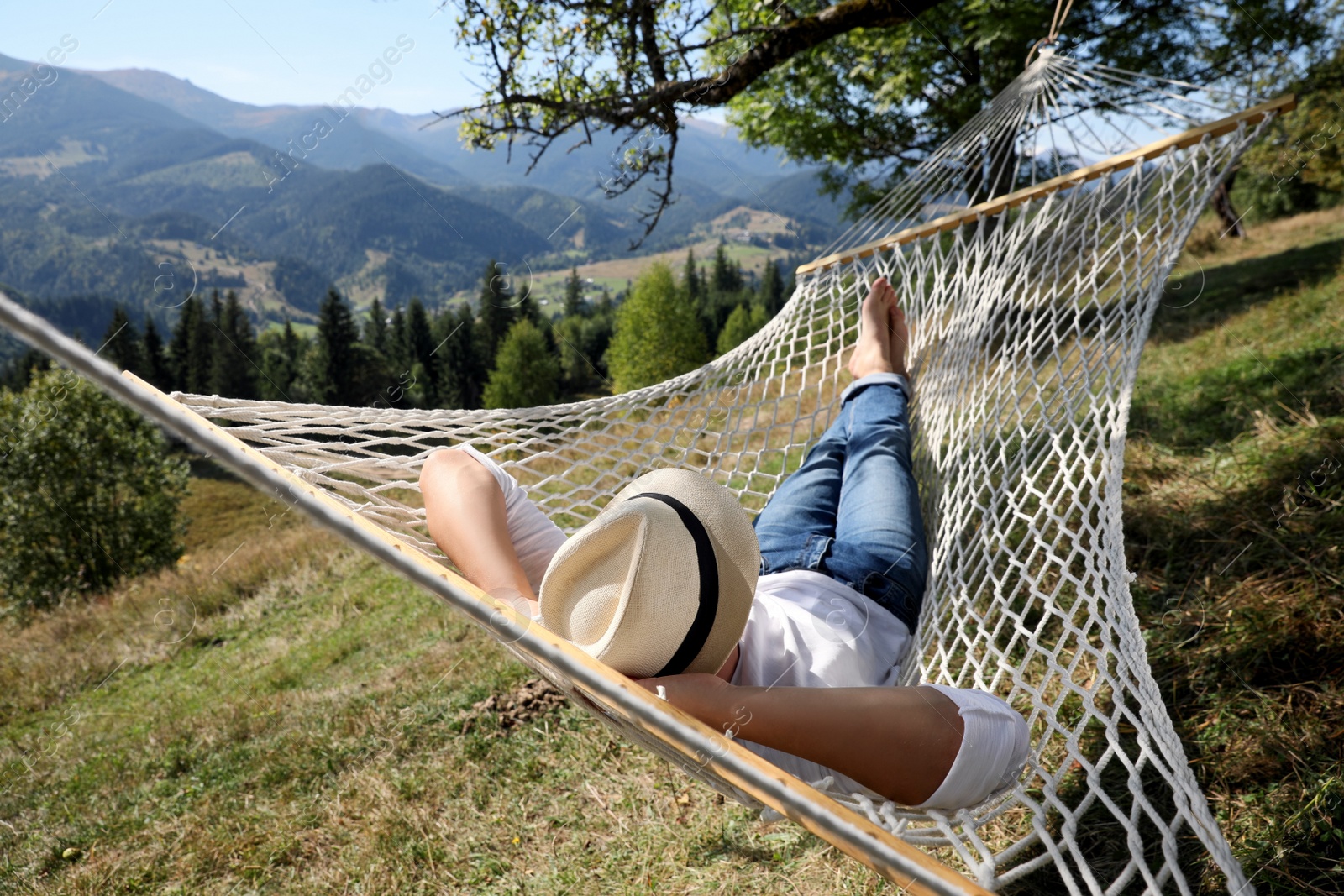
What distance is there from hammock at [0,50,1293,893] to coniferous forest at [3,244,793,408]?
22.8 metres

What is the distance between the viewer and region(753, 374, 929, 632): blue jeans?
1282 millimetres

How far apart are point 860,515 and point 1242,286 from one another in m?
4.97

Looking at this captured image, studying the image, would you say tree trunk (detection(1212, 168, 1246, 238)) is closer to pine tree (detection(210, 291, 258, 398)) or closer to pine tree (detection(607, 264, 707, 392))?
pine tree (detection(607, 264, 707, 392))

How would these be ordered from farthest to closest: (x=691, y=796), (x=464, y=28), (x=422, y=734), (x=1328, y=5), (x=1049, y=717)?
(x=1328, y=5), (x=464, y=28), (x=422, y=734), (x=691, y=796), (x=1049, y=717)

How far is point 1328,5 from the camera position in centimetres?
583

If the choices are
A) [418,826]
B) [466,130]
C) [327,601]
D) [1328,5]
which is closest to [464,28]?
[466,130]

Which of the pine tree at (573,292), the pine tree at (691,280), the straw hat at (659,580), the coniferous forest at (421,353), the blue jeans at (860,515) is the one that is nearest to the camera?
the straw hat at (659,580)

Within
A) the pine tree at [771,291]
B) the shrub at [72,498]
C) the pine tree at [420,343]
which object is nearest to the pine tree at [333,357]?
the pine tree at [420,343]

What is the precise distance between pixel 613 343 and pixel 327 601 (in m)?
25.3

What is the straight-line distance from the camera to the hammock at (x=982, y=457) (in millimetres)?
627

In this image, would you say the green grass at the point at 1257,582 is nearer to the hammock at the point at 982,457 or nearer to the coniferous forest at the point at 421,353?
the hammock at the point at 982,457

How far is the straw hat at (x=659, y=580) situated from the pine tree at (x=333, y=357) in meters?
30.2

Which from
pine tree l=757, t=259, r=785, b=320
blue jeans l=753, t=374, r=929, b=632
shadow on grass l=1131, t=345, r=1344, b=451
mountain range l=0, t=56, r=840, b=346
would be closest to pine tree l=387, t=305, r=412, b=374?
pine tree l=757, t=259, r=785, b=320

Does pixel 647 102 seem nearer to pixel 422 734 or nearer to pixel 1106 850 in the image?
pixel 422 734
